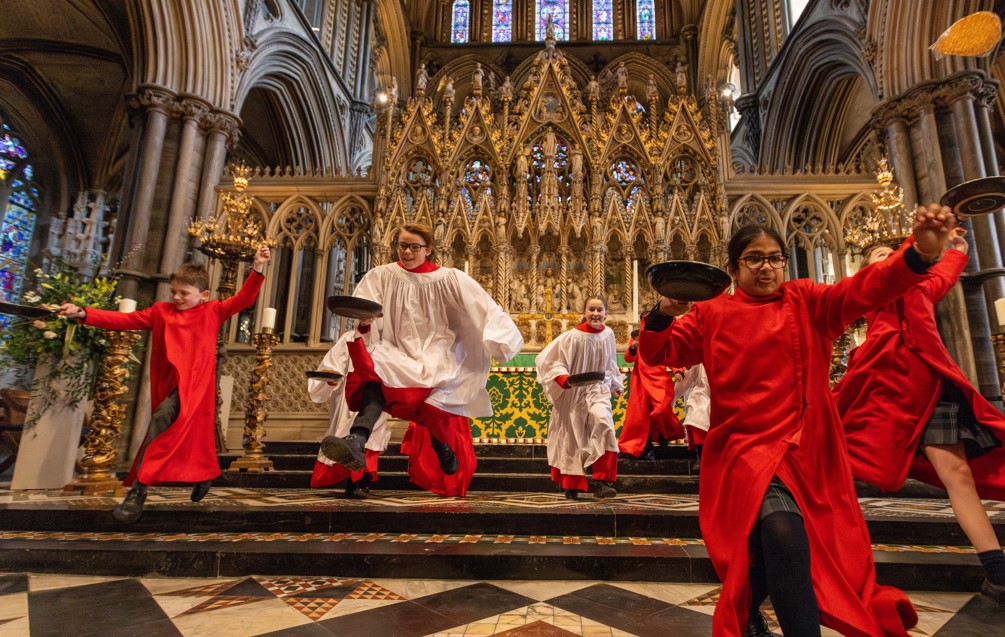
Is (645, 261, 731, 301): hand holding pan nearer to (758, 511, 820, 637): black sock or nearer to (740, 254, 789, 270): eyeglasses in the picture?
(740, 254, 789, 270): eyeglasses

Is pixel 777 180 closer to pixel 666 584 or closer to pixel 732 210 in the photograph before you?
pixel 732 210

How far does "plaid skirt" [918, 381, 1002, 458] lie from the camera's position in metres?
2.59

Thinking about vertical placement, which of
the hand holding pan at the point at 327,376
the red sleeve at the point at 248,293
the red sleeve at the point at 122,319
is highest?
the red sleeve at the point at 248,293

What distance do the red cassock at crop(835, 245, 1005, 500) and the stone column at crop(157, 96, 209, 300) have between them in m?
8.45

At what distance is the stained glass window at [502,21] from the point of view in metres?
20.8

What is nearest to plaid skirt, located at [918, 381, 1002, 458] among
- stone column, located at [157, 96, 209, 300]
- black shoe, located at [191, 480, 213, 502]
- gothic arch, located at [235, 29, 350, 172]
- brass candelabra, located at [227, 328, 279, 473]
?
black shoe, located at [191, 480, 213, 502]

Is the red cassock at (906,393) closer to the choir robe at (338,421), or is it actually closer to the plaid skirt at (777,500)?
the plaid skirt at (777,500)

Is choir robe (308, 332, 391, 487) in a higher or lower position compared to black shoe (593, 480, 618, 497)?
higher

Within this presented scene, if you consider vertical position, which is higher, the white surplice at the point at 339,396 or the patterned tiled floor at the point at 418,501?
the white surplice at the point at 339,396

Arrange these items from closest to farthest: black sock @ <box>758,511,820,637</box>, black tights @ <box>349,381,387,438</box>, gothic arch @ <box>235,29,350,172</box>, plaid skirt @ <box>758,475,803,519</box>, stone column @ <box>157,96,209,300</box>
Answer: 1. black sock @ <box>758,511,820,637</box>
2. plaid skirt @ <box>758,475,803,519</box>
3. black tights @ <box>349,381,387,438</box>
4. stone column @ <box>157,96,209,300</box>
5. gothic arch @ <box>235,29,350,172</box>

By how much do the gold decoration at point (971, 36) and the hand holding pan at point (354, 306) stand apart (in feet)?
11.1

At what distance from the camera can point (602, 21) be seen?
20.6 m

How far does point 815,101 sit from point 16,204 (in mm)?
→ 20168

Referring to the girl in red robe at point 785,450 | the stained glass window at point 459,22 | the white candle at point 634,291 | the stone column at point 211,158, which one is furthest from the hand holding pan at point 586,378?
the stained glass window at point 459,22
